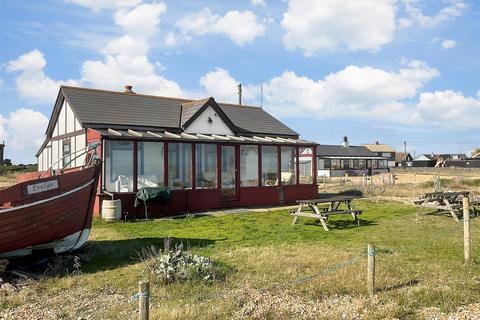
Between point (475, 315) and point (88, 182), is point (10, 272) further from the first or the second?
point (475, 315)

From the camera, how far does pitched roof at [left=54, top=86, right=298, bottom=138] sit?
59.2 ft

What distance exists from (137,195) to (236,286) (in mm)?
9143

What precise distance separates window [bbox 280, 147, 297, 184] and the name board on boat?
12.9m

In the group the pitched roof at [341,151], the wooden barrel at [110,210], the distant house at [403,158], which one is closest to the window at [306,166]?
the wooden barrel at [110,210]

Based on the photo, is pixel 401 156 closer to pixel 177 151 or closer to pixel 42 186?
pixel 177 151

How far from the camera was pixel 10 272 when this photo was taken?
306 inches

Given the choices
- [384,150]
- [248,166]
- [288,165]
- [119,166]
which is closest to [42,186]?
[119,166]

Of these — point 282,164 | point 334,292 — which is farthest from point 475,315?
point 282,164

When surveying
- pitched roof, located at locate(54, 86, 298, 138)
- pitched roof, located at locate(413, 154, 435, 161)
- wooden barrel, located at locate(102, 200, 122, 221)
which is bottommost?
wooden barrel, located at locate(102, 200, 122, 221)

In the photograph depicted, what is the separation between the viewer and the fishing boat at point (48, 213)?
306 inches

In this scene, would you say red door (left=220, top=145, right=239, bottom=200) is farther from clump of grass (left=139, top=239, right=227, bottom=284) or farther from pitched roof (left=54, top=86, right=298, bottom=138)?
clump of grass (left=139, top=239, right=227, bottom=284)

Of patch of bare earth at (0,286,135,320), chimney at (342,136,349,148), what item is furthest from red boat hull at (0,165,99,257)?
chimney at (342,136,349,148)

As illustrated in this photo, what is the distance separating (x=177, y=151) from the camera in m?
17.2

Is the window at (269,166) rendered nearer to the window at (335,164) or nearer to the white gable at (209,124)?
the white gable at (209,124)
